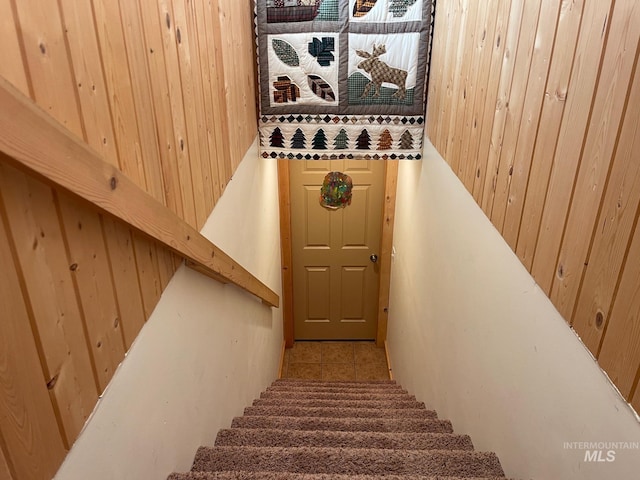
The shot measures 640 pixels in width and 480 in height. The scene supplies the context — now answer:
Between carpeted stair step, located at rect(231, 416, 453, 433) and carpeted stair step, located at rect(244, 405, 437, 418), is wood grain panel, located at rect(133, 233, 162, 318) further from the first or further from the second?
carpeted stair step, located at rect(244, 405, 437, 418)

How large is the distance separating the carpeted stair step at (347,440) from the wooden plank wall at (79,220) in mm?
909

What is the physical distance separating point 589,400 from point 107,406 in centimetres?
100

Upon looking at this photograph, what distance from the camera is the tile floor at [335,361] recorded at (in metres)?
4.21

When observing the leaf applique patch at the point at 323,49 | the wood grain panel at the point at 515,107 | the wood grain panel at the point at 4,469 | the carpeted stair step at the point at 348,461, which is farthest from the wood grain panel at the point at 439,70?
the wood grain panel at the point at 4,469

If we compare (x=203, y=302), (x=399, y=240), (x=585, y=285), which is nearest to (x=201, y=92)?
(x=203, y=302)

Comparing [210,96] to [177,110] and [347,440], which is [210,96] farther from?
[347,440]

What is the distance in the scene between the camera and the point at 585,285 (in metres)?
0.91

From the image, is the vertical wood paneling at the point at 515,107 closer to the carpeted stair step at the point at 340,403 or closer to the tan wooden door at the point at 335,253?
the carpeted stair step at the point at 340,403

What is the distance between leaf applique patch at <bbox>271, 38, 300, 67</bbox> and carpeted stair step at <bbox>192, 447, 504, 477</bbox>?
2.04 metres

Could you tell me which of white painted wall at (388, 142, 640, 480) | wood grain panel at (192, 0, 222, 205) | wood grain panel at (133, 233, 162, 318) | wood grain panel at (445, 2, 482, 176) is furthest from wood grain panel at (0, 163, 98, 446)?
wood grain panel at (445, 2, 482, 176)

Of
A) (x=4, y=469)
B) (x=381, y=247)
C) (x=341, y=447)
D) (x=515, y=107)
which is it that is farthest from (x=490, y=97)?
(x=381, y=247)

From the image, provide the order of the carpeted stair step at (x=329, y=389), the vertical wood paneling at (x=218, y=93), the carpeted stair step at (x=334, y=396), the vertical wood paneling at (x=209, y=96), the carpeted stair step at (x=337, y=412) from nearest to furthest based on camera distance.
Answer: the vertical wood paneling at (x=209, y=96) → the vertical wood paneling at (x=218, y=93) → the carpeted stair step at (x=337, y=412) → the carpeted stair step at (x=334, y=396) → the carpeted stair step at (x=329, y=389)

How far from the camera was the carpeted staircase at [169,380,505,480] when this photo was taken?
1454 mm

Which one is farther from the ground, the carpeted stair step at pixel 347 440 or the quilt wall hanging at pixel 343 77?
the quilt wall hanging at pixel 343 77
